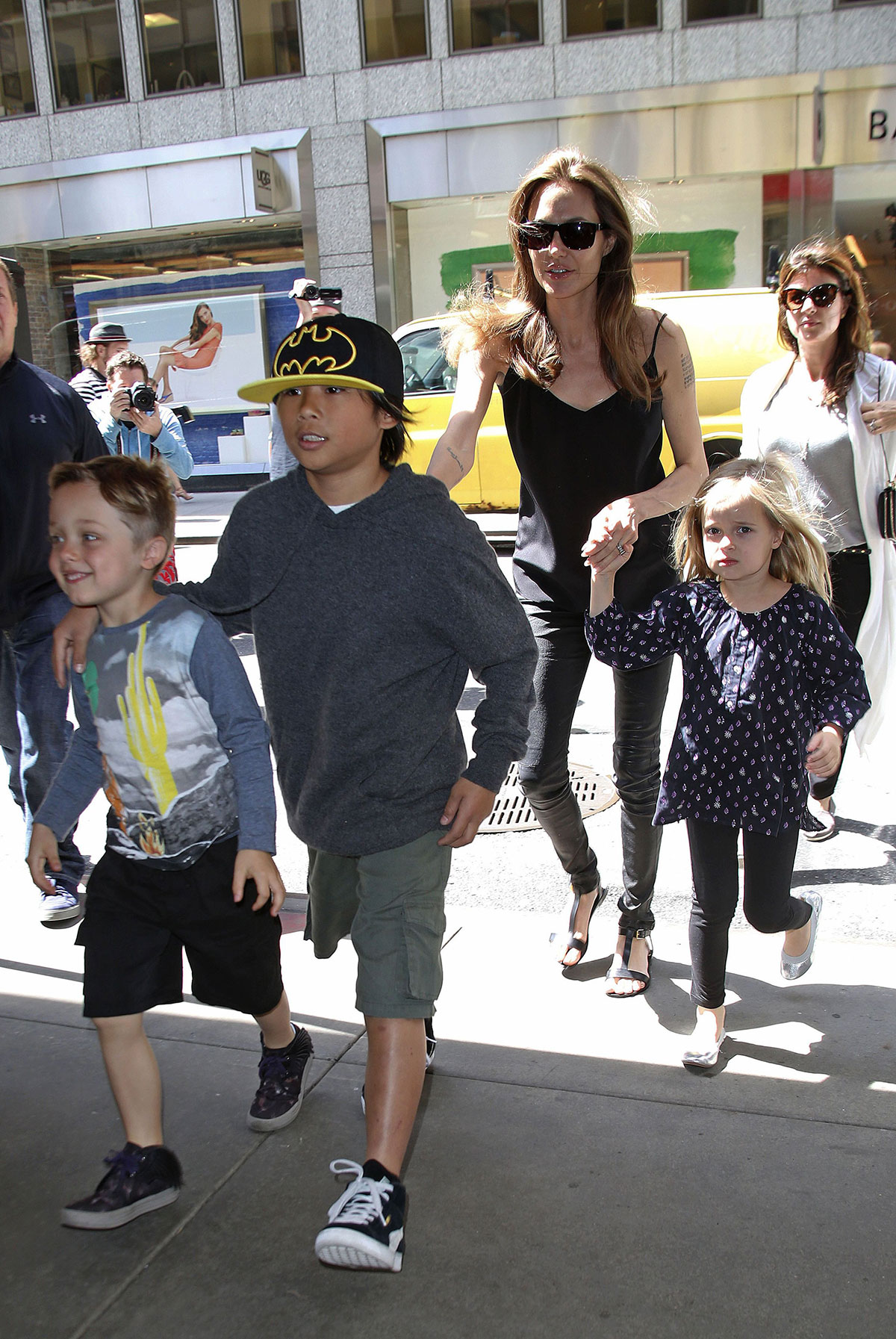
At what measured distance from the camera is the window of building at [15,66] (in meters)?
17.8

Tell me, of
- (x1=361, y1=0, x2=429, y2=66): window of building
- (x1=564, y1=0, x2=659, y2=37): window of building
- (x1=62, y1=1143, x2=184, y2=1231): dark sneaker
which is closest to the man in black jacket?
(x1=62, y1=1143, x2=184, y2=1231): dark sneaker

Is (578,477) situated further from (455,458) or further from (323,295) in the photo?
(323,295)

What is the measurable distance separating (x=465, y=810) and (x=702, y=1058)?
1.03m

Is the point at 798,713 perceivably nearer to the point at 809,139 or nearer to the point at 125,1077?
the point at 125,1077

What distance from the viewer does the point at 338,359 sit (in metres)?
2.35

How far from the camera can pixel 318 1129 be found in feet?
9.00

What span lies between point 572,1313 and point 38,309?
19.3 m

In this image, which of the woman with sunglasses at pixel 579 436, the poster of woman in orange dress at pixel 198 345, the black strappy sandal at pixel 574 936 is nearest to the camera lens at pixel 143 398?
the woman with sunglasses at pixel 579 436

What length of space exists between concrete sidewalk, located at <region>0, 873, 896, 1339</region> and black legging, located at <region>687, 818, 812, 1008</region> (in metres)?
0.24

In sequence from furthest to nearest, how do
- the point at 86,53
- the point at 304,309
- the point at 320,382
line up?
the point at 86,53, the point at 304,309, the point at 320,382

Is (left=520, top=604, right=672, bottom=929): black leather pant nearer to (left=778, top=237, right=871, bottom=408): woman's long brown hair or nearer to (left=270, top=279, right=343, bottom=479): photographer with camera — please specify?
(left=778, top=237, right=871, bottom=408): woman's long brown hair

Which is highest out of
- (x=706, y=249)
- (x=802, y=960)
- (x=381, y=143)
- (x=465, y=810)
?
(x=381, y=143)

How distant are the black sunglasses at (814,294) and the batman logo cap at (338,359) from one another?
7.23ft

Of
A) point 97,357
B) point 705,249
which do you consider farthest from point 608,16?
point 97,357
